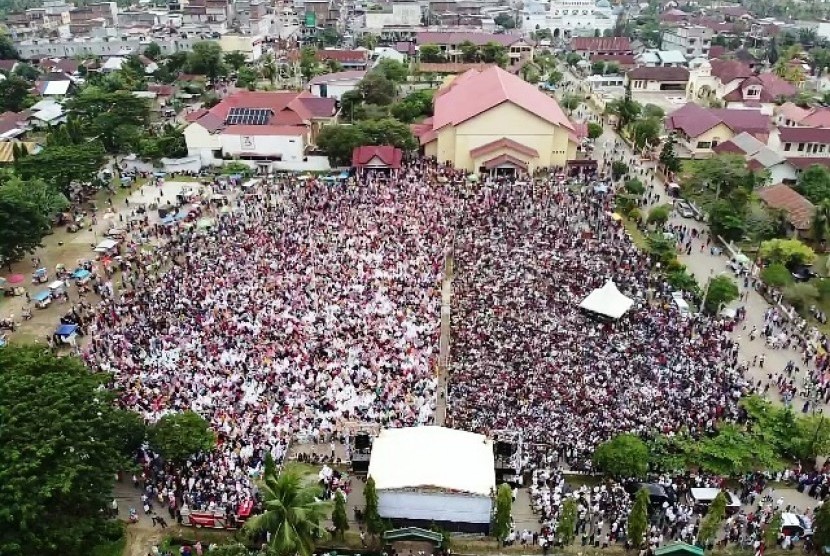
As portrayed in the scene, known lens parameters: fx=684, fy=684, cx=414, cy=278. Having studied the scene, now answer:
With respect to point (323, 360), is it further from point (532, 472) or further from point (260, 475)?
point (532, 472)

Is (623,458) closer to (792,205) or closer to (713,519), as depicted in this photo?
(713,519)

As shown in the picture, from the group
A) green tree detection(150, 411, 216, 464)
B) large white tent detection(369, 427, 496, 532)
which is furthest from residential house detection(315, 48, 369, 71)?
large white tent detection(369, 427, 496, 532)

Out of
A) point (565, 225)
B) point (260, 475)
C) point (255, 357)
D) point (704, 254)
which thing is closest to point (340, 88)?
point (565, 225)

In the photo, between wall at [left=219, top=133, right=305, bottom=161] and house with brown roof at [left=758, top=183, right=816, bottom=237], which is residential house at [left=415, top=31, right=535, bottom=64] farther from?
house with brown roof at [left=758, top=183, right=816, bottom=237]

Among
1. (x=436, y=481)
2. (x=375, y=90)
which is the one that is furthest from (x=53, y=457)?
(x=375, y=90)

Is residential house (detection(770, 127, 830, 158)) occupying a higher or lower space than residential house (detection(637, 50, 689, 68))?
lower
